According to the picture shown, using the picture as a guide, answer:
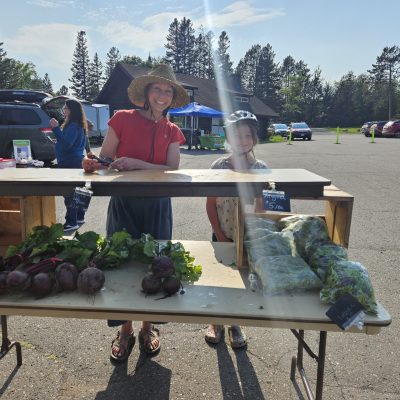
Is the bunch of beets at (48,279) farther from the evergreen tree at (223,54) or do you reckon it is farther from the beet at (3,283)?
the evergreen tree at (223,54)

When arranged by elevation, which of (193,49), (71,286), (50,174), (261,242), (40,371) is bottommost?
(40,371)

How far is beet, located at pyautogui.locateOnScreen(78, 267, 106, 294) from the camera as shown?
5.79 feet

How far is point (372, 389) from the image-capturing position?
2479 mm

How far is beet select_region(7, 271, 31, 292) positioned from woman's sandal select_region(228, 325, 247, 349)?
171 centimetres

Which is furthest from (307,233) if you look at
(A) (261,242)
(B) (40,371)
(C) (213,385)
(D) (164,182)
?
(B) (40,371)

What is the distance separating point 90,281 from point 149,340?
4.12 ft

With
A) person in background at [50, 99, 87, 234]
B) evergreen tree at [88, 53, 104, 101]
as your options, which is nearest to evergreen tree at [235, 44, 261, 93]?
evergreen tree at [88, 53, 104, 101]

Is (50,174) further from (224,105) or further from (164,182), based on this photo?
(224,105)

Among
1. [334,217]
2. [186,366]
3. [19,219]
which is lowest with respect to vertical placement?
[186,366]

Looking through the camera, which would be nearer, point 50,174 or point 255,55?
point 50,174

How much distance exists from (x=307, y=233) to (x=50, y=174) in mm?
1478

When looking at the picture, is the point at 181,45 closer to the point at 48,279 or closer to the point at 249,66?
the point at 249,66

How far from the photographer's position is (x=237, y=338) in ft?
9.55

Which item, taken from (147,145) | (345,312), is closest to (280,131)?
(147,145)
